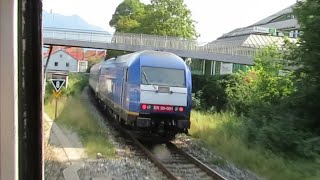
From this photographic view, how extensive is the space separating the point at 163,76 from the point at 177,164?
12.3 ft

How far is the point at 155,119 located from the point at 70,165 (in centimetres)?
454

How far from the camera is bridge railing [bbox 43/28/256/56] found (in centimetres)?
4934

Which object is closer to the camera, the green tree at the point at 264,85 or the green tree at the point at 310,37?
the green tree at the point at 310,37

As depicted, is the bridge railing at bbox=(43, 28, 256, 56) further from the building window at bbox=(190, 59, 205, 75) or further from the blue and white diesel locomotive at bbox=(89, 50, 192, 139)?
the blue and white diesel locomotive at bbox=(89, 50, 192, 139)

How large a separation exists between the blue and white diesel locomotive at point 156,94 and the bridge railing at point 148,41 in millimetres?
33389

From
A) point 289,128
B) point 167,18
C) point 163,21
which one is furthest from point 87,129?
point 167,18

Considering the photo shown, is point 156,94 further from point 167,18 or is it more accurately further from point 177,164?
point 167,18

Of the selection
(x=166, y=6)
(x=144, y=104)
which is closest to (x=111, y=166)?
(x=144, y=104)

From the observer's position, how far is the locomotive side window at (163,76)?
48.8 feet

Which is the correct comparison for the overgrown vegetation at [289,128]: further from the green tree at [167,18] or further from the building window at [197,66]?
the green tree at [167,18]

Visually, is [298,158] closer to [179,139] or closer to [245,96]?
[179,139]

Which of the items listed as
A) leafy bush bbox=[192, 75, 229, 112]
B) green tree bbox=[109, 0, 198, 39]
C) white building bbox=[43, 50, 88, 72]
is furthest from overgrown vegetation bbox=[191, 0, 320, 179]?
white building bbox=[43, 50, 88, 72]

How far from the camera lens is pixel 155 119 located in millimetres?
14789

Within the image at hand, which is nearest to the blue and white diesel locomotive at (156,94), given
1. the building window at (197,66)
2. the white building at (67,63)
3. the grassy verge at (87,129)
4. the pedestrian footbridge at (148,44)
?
the grassy verge at (87,129)
